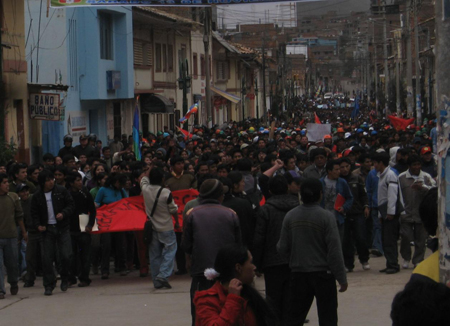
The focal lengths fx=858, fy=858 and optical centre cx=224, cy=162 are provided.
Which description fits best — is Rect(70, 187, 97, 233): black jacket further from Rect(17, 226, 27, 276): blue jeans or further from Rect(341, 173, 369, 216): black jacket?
Rect(341, 173, 369, 216): black jacket

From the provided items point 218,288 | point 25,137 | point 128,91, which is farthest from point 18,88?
point 218,288

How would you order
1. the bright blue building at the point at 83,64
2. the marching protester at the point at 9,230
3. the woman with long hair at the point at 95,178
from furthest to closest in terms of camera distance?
the bright blue building at the point at 83,64 < the woman with long hair at the point at 95,178 < the marching protester at the point at 9,230

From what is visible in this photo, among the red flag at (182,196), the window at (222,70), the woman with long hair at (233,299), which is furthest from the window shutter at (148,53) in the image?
the woman with long hair at (233,299)

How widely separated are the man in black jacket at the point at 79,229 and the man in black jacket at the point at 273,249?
4030mm

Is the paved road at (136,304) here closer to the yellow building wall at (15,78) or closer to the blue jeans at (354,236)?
the blue jeans at (354,236)

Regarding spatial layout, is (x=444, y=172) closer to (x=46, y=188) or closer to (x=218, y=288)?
(x=218, y=288)

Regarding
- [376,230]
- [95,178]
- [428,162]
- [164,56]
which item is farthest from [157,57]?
[376,230]

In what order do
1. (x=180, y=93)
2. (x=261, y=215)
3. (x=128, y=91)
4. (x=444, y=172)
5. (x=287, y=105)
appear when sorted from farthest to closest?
(x=287, y=105) → (x=180, y=93) → (x=128, y=91) → (x=261, y=215) → (x=444, y=172)

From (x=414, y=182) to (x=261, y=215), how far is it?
4077 mm

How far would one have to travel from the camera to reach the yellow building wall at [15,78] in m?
20.3

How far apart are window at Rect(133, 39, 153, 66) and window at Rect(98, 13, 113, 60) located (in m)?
3.81

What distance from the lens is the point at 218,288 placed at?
195 inches

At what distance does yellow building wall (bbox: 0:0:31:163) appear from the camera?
2033cm

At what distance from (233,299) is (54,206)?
6556 millimetres
